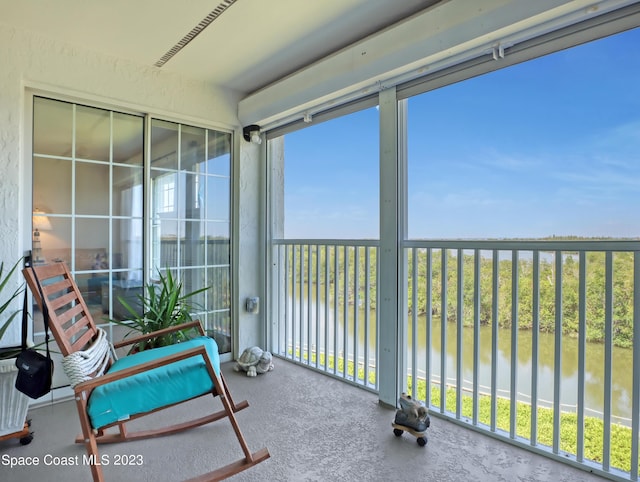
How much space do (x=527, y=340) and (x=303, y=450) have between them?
1.37m

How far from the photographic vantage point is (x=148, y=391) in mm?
1642

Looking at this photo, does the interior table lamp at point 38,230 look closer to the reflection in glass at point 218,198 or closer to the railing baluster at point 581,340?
the reflection in glass at point 218,198

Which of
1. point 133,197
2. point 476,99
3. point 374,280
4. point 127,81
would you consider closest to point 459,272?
point 374,280

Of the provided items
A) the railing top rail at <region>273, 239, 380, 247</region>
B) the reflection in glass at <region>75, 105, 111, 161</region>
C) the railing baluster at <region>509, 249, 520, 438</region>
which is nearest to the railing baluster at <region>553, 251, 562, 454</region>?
the railing baluster at <region>509, 249, 520, 438</region>

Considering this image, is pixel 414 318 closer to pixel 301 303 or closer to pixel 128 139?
pixel 301 303

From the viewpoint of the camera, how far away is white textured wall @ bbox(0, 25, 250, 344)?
7.54 feet

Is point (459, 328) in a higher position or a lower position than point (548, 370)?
higher

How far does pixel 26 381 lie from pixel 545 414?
8.88ft

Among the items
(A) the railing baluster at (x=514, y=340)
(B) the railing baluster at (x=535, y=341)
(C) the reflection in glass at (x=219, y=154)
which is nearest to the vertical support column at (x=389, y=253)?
(A) the railing baluster at (x=514, y=340)

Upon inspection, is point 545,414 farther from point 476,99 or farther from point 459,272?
point 476,99

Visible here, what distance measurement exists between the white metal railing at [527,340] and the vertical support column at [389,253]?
8 centimetres

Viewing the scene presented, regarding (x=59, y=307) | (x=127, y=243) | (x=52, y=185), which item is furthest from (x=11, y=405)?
(x=52, y=185)

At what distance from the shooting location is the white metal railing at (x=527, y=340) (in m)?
1.74

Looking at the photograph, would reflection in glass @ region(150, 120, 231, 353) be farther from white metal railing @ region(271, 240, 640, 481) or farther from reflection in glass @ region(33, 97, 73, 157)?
white metal railing @ region(271, 240, 640, 481)
